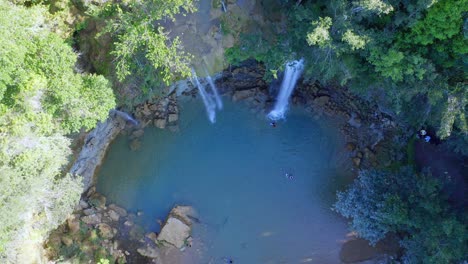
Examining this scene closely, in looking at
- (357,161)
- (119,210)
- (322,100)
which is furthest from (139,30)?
(357,161)

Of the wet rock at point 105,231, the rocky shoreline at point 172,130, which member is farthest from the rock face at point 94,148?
the wet rock at point 105,231

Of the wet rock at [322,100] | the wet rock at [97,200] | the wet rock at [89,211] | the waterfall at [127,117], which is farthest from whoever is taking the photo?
the wet rock at [322,100]

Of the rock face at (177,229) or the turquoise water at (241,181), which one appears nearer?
the rock face at (177,229)

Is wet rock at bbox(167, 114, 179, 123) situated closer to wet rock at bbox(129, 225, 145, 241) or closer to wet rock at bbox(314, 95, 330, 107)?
wet rock at bbox(129, 225, 145, 241)

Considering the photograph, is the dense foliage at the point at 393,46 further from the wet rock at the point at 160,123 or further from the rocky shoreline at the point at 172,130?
the wet rock at the point at 160,123

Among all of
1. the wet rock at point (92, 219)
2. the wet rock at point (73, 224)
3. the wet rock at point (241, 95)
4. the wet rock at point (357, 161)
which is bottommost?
the wet rock at point (73, 224)

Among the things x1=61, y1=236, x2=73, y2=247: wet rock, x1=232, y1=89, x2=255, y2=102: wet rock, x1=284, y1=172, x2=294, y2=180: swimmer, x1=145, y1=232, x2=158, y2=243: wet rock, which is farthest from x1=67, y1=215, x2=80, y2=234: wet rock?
x1=284, y1=172, x2=294, y2=180: swimmer

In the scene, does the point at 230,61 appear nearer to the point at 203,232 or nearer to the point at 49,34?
the point at 49,34

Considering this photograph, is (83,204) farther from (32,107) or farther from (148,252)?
(32,107)
